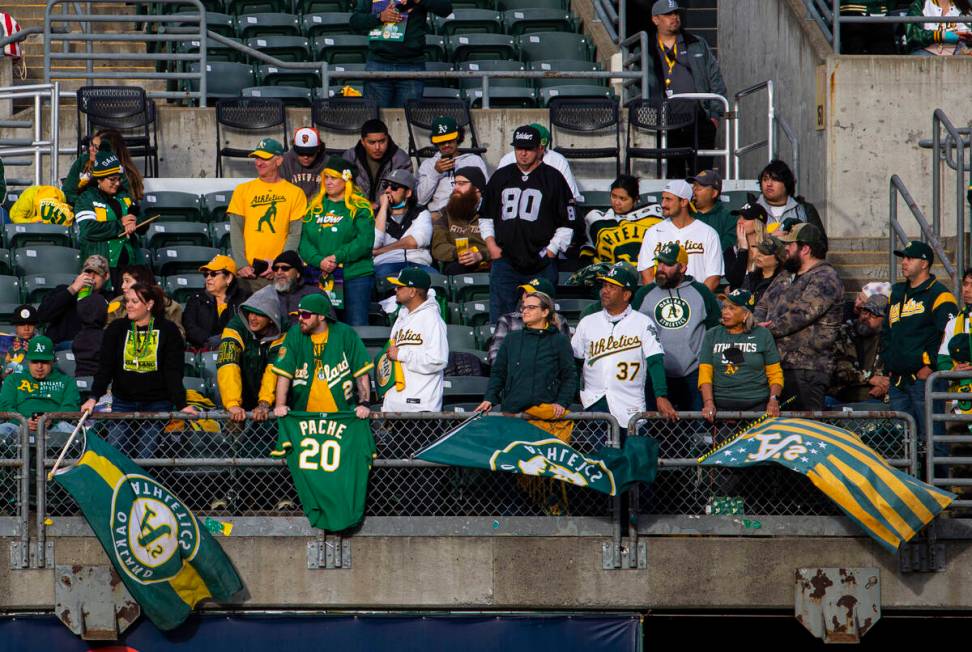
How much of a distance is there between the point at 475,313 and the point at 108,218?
299 cm

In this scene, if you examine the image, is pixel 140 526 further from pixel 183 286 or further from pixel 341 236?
pixel 183 286

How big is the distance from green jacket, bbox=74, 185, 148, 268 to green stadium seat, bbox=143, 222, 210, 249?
1.06 metres

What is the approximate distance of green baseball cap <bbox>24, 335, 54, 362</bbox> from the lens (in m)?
11.5

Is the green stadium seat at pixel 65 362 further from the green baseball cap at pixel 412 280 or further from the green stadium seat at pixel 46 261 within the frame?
the green baseball cap at pixel 412 280

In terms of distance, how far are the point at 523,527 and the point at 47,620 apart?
3081 mm

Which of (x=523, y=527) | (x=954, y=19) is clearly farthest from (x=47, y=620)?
(x=954, y=19)

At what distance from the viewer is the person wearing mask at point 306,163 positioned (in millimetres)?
14398

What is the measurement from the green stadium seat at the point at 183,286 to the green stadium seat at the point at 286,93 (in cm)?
392

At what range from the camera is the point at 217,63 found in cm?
1847

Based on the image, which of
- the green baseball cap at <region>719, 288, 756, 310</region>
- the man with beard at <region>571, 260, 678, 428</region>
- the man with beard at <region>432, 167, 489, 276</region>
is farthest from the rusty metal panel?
Answer: the man with beard at <region>432, 167, 489, 276</region>

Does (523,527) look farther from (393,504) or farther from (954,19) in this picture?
(954,19)

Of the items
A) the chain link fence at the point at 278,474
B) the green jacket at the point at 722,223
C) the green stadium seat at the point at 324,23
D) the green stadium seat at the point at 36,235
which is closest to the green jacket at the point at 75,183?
the green stadium seat at the point at 36,235

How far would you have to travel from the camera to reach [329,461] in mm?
10930

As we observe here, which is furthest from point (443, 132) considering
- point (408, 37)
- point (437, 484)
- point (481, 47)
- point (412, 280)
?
point (481, 47)
